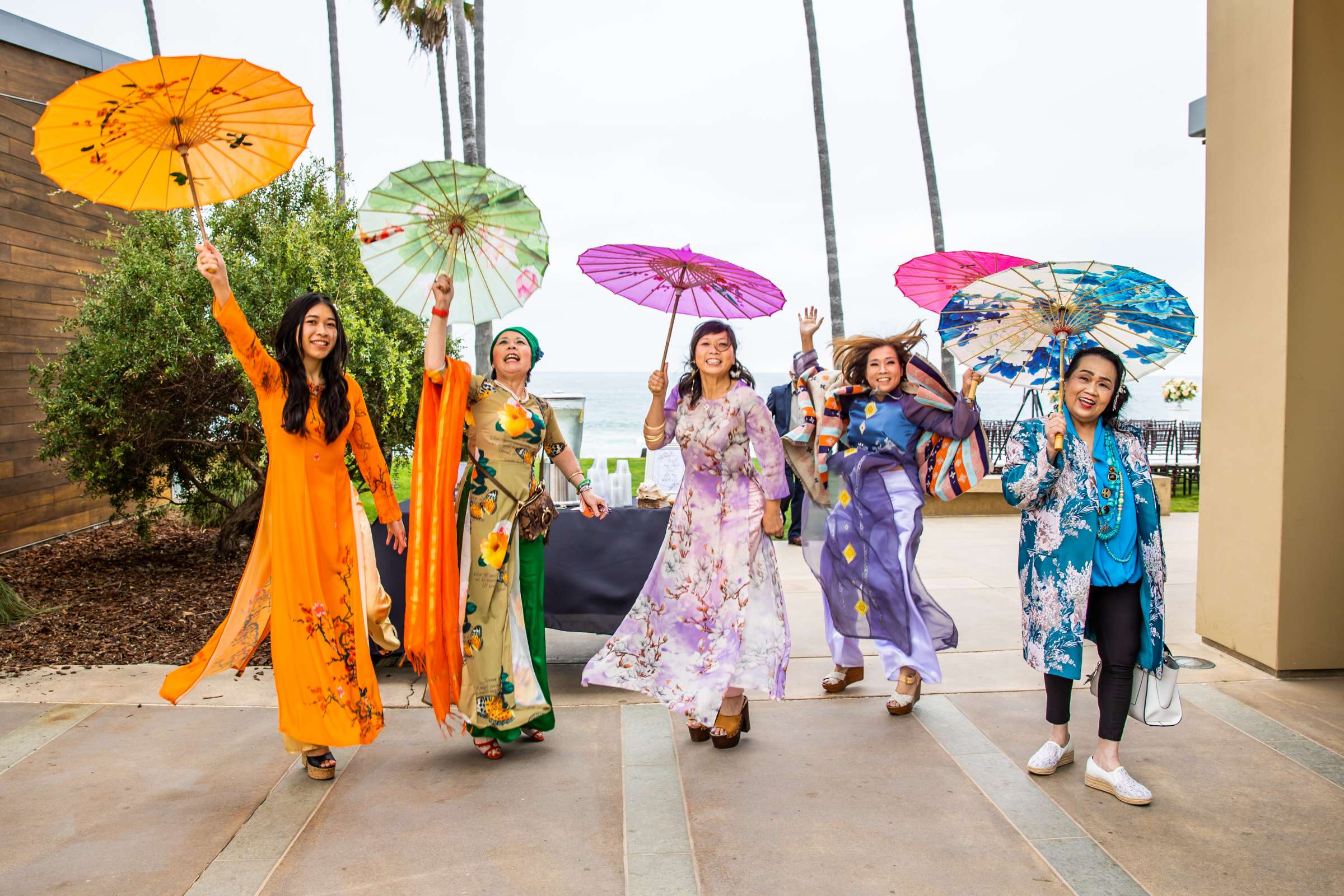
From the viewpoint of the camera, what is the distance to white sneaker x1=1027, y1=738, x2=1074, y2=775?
3580mm

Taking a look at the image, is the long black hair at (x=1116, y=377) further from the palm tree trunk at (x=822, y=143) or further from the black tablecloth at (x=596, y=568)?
the palm tree trunk at (x=822, y=143)

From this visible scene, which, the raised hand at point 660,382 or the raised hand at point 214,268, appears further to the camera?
the raised hand at point 660,382

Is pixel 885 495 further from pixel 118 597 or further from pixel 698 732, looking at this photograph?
pixel 118 597

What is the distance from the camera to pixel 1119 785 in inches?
133

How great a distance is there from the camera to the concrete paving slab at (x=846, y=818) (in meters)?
2.86

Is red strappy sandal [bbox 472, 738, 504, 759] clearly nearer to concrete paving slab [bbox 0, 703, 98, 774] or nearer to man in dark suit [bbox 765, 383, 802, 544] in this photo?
concrete paving slab [bbox 0, 703, 98, 774]

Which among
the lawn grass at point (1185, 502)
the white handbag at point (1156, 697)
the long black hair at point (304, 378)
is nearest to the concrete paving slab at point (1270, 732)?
the white handbag at point (1156, 697)

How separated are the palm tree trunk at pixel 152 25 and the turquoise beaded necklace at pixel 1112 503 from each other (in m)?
19.1

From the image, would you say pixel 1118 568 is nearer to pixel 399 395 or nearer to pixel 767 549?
Result: pixel 767 549

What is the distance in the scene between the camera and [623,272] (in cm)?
436

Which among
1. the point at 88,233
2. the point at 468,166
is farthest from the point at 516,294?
the point at 88,233

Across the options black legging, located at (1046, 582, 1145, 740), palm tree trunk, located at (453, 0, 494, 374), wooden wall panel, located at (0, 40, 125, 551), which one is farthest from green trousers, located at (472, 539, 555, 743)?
palm tree trunk, located at (453, 0, 494, 374)

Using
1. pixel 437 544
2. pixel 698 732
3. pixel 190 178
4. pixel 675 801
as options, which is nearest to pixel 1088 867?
pixel 675 801

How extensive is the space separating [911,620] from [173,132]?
11.8ft
